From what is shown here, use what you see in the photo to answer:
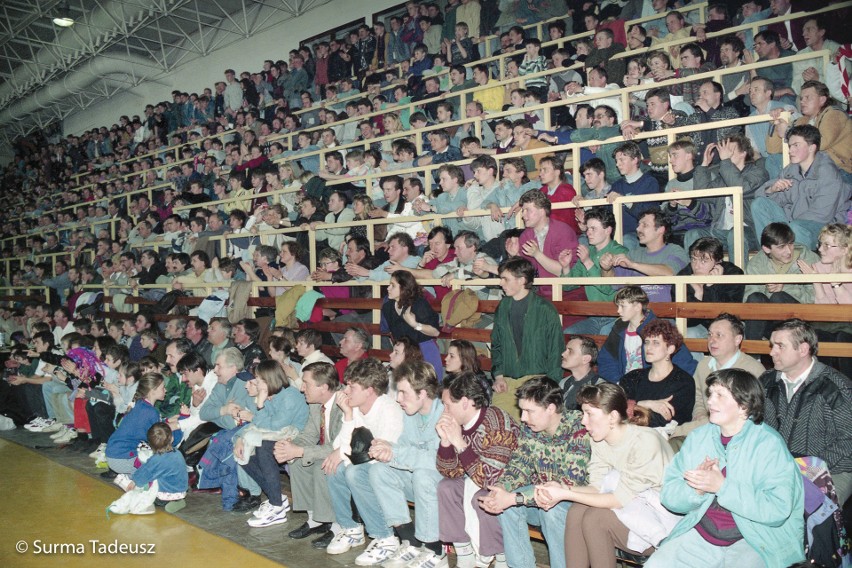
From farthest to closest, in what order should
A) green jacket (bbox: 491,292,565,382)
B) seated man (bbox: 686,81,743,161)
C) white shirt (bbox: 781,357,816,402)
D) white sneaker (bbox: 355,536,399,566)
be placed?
seated man (bbox: 686,81,743,161)
green jacket (bbox: 491,292,565,382)
white sneaker (bbox: 355,536,399,566)
white shirt (bbox: 781,357,816,402)

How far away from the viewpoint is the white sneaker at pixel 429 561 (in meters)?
3.91

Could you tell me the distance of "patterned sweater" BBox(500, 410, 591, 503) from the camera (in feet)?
11.4

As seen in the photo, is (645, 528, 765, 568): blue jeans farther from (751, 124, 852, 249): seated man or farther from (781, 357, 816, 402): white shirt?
(751, 124, 852, 249): seated man

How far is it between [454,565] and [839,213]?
348 centimetres

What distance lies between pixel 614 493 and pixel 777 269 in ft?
6.71

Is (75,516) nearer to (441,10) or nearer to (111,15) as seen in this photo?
(441,10)

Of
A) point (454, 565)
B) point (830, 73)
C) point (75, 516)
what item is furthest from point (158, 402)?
point (830, 73)

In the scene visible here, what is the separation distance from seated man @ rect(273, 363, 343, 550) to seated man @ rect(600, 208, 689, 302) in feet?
6.84

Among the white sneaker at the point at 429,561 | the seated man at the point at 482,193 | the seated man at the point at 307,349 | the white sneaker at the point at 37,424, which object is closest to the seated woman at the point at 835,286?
the white sneaker at the point at 429,561

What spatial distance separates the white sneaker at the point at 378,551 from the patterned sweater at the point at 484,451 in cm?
65

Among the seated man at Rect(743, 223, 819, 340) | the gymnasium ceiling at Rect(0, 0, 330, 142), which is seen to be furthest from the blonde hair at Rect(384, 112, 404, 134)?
the gymnasium ceiling at Rect(0, 0, 330, 142)

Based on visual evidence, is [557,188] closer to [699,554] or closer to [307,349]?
[307,349]

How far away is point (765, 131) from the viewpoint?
19.1 ft

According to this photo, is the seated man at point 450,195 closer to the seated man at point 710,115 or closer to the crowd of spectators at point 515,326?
the crowd of spectators at point 515,326
